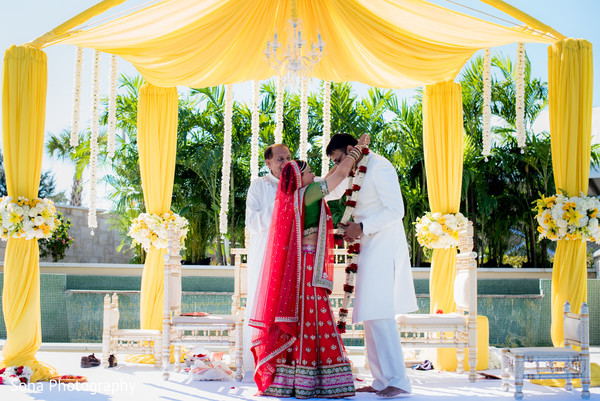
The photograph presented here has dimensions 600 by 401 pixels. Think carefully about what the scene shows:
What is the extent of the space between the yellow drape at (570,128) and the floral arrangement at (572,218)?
9cm

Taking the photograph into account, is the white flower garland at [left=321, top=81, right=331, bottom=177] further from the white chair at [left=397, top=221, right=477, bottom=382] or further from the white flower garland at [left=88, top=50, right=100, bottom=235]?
the white flower garland at [left=88, top=50, right=100, bottom=235]

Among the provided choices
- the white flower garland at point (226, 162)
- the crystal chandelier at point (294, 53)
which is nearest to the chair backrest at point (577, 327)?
the crystal chandelier at point (294, 53)

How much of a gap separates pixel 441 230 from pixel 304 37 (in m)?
2.19

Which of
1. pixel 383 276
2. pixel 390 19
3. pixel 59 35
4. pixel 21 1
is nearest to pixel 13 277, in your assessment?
pixel 59 35

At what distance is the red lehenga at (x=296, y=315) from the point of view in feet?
11.9

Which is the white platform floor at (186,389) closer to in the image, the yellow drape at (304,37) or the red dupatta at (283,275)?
the red dupatta at (283,275)

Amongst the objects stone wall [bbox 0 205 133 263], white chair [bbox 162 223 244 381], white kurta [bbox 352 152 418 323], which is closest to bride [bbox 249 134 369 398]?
white kurta [bbox 352 152 418 323]

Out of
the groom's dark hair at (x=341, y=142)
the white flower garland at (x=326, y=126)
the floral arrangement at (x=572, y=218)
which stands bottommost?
the floral arrangement at (x=572, y=218)

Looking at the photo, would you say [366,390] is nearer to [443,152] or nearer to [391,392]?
[391,392]

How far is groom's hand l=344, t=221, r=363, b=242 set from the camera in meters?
3.89

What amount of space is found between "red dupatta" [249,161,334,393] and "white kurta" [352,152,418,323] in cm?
25

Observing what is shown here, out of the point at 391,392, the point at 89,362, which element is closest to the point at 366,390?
the point at 391,392

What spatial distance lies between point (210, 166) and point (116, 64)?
14.7 ft

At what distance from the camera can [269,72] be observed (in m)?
6.14
